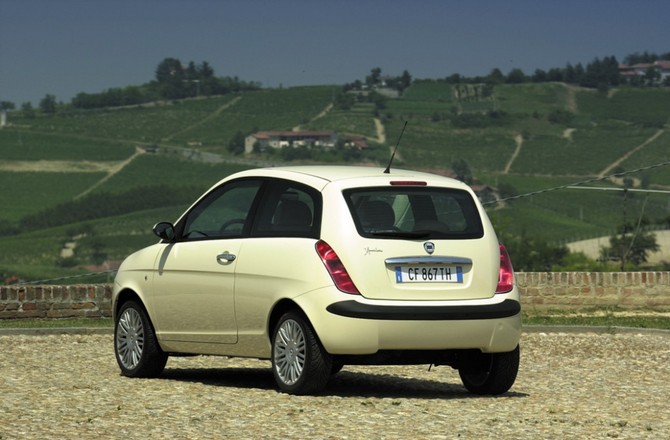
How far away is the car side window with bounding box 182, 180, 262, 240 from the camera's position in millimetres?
11508

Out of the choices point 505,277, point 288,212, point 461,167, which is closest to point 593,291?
point 505,277

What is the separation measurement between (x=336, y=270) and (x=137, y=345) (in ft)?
8.92

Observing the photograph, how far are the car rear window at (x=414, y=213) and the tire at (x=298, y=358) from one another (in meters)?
0.85

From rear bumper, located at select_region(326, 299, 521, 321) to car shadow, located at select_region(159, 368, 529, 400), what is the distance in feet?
2.56

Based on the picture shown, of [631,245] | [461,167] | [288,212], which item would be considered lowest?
[461,167]

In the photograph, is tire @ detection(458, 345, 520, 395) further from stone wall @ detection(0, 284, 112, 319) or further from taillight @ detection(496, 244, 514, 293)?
stone wall @ detection(0, 284, 112, 319)

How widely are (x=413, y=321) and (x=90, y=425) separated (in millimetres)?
2634

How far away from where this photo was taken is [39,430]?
8375mm

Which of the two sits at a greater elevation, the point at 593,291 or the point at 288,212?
the point at 288,212

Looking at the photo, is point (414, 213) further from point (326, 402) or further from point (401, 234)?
point (326, 402)

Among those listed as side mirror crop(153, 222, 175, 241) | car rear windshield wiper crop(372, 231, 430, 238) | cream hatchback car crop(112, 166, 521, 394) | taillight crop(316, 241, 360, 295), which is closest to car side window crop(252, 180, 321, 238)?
cream hatchback car crop(112, 166, 521, 394)

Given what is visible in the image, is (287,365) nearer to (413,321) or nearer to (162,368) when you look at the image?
(413,321)

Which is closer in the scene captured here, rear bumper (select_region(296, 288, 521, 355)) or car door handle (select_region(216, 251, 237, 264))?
rear bumper (select_region(296, 288, 521, 355))

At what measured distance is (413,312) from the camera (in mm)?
10242
